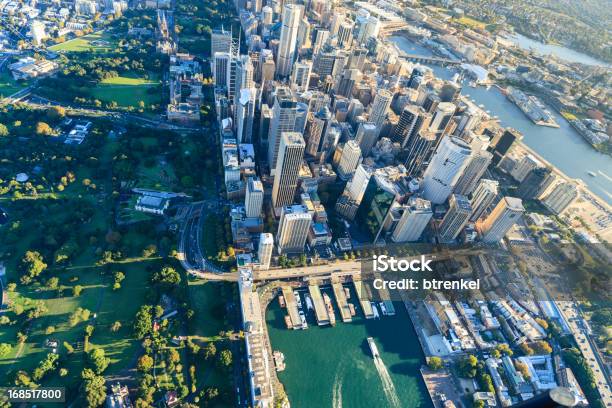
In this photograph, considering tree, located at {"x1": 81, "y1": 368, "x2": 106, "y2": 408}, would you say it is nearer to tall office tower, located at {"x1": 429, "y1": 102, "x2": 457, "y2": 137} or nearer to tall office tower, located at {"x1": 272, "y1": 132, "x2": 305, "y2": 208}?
tall office tower, located at {"x1": 272, "y1": 132, "x2": 305, "y2": 208}

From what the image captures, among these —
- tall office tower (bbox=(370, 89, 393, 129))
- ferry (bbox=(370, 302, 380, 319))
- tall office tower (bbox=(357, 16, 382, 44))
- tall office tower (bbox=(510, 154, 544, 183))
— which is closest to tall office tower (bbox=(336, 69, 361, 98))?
tall office tower (bbox=(370, 89, 393, 129))

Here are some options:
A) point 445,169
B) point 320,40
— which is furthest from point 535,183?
point 320,40

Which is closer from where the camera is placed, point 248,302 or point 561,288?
point 248,302

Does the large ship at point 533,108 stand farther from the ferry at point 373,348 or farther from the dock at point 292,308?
the dock at point 292,308

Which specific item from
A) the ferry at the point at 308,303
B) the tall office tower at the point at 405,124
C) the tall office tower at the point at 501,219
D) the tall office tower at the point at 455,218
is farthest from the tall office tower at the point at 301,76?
the ferry at the point at 308,303

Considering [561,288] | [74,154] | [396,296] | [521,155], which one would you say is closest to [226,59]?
[74,154]

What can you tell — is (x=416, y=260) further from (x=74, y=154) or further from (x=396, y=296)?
(x=74, y=154)

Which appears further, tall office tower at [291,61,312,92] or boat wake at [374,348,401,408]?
tall office tower at [291,61,312,92]
